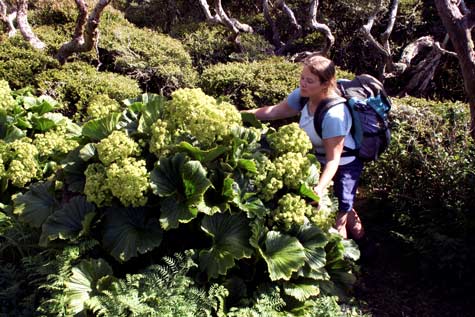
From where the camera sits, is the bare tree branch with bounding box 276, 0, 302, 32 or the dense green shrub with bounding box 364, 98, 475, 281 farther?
the bare tree branch with bounding box 276, 0, 302, 32

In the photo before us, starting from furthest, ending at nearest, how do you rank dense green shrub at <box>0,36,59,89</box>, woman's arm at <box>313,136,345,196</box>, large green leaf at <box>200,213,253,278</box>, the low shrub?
the low shrub
dense green shrub at <box>0,36,59,89</box>
woman's arm at <box>313,136,345,196</box>
large green leaf at <box>200,213,253,278</box>

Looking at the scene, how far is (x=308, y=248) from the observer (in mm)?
2727

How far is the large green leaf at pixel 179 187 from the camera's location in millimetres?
2510

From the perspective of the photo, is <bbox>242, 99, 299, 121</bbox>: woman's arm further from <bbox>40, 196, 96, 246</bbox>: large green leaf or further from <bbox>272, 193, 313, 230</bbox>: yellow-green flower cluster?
<bbox>40, 196, 96, 246</bbox>: large green leaf

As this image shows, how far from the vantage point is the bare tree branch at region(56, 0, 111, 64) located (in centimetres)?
582

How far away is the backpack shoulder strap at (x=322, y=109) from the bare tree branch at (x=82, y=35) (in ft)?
11.7

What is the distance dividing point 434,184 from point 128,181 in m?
2.38

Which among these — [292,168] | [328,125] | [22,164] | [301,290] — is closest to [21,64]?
[22,164]

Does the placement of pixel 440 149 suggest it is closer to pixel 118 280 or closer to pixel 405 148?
pixel 405 148

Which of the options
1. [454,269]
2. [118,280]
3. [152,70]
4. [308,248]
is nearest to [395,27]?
[152,70]

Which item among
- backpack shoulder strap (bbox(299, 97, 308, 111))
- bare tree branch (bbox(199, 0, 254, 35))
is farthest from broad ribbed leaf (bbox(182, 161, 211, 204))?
bare tree branch (bbox(199, 0, 254, 35))

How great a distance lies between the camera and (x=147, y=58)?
682cm

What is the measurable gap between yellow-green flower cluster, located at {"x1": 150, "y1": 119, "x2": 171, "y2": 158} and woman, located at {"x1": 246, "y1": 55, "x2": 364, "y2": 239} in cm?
90

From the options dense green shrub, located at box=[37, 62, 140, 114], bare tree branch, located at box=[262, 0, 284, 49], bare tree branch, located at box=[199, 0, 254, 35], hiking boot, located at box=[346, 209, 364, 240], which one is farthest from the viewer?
bare tree branch, located at box=[262, 0, 284, 49]
